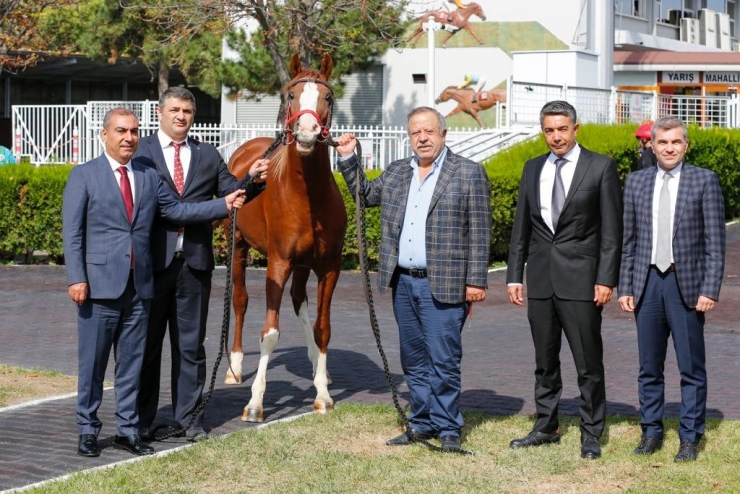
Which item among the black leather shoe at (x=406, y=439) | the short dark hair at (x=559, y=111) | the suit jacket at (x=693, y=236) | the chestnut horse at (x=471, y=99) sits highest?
the chestnut horse at (x=471, y=99)

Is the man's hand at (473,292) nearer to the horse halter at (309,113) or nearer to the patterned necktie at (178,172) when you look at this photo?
the horse halter at (309,113)

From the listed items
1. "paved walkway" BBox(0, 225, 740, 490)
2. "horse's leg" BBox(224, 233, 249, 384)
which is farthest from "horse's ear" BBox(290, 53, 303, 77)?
"paved walkway" BBox(0, 225, 740, 490)

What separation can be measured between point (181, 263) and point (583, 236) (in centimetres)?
258

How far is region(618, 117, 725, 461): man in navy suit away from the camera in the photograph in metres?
7.17

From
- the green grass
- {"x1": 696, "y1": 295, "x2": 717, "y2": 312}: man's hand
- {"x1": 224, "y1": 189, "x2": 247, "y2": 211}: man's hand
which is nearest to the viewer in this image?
the green grass

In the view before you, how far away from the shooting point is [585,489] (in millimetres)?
6633

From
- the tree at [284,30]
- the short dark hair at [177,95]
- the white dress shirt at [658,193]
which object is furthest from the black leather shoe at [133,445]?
the tree at [284,30]

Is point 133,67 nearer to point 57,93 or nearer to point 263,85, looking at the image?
point 57,93

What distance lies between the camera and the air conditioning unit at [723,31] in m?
48.8

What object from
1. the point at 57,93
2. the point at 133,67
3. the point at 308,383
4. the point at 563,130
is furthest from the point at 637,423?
the point at 57,93

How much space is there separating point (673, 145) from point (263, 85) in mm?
22261

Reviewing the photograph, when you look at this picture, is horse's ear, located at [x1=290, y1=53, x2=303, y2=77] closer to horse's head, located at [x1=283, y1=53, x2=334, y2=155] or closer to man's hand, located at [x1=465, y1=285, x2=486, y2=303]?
horse's head, located at [x1=283, y1=53, x2=334, y2=155]

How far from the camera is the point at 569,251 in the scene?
732 cm

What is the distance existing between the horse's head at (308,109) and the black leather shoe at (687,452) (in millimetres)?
3009
